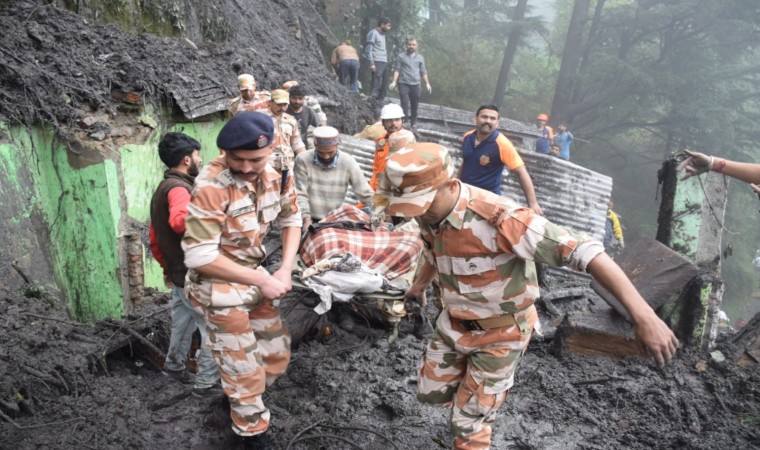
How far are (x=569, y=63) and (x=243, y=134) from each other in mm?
24783

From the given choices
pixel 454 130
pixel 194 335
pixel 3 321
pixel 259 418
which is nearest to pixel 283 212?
pixel 259 418

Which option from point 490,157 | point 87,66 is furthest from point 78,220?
point 490,157

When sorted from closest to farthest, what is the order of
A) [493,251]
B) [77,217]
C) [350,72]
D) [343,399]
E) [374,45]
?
[493,251], [343,399], [77,217], [374,45], [350,72]

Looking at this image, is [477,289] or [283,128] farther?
[283,128]

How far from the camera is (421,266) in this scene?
9.83ft

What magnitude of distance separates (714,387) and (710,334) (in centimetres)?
56

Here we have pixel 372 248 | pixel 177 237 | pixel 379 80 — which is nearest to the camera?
pixel 177 237

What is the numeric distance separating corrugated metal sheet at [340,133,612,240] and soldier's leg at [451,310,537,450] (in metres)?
5.66

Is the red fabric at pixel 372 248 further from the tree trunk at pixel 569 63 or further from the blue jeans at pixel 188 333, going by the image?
the tree trunk at pixel 569 63

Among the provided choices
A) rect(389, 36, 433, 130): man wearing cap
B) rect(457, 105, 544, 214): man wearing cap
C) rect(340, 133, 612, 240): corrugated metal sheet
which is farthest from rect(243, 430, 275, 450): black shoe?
rect(389, 36, 433, 130): man wearing cap

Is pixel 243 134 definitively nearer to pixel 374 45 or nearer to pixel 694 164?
pixel 694 164

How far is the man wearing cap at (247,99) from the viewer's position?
6219 millimetres

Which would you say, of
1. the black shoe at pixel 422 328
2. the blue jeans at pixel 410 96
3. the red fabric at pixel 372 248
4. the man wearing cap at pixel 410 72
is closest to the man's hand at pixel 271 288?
the red fabric at pixel 372 248

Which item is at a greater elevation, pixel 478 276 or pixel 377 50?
pixel 377 50
